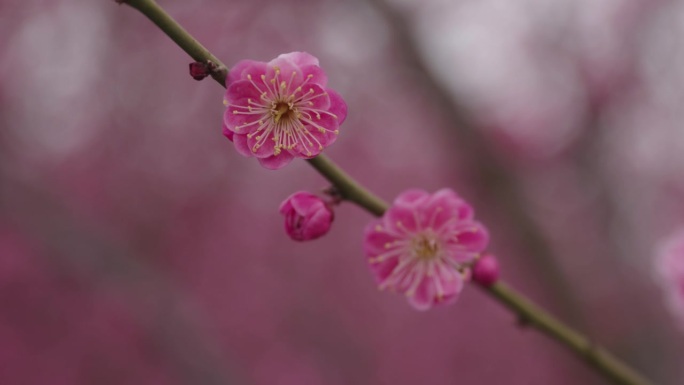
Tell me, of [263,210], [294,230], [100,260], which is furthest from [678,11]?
[294,230]

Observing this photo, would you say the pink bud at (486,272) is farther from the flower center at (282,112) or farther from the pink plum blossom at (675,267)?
the pink plum blossom at (675,267)

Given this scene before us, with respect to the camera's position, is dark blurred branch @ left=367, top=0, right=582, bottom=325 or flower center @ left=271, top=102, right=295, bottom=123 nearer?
flower center @ left=271, top=102, right=295, bottom=123

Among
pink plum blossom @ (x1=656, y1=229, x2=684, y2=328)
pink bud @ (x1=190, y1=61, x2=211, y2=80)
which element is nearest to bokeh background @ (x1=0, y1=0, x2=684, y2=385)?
pink plum blossom @ (x1=656, y1=229, x2=684, y2=328)

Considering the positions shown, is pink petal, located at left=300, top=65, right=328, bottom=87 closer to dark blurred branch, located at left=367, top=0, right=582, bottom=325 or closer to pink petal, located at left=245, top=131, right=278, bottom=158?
pink petal, located at left=245, top=131, right=278, bottom=158

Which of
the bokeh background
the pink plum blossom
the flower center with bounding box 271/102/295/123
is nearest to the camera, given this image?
the flower center with bounding box 271/102/295/123

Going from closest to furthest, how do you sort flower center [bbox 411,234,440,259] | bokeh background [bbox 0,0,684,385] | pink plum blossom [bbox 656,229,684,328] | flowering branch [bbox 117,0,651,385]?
1. flowering branch [bbox 117,0,651,385]
2. flower center [bbox 411,234,440,259]
3. pink plum blossom [bbox 656,229,684,328]
4. bokeh background [bbox 0,0,684,385]

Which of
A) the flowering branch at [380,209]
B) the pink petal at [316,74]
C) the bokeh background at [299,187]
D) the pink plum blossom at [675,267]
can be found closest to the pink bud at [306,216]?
the flowering branch at [380,209]
